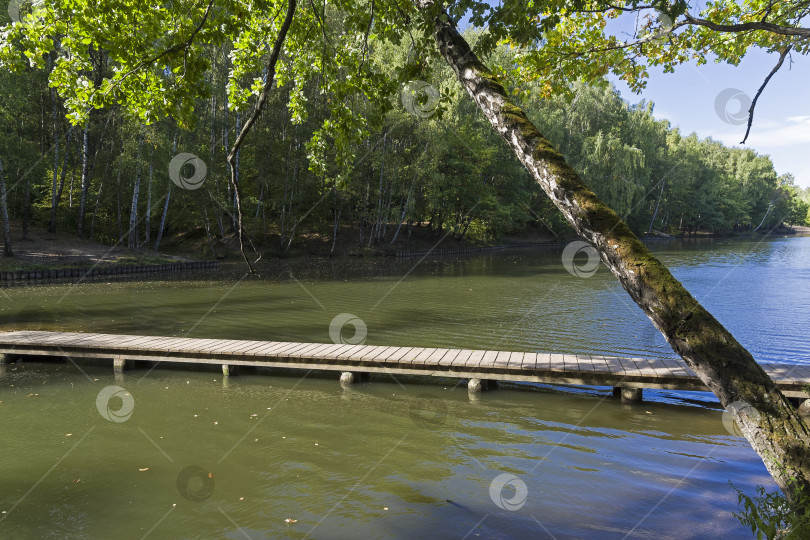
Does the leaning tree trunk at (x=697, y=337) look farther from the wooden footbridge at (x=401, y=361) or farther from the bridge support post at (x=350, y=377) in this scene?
the bridge support post at (x=350, y=377)

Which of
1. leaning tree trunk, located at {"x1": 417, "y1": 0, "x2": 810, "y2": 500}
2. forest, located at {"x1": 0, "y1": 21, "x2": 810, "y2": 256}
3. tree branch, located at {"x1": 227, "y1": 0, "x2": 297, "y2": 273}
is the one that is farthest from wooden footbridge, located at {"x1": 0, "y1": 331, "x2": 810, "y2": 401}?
forest, located at {"x1": 0, "y1": 21, "x2": 810, "y2": 256}

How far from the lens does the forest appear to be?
89.5 feet

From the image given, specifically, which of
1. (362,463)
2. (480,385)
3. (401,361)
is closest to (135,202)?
(401,361)

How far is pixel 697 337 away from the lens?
8.07 ft

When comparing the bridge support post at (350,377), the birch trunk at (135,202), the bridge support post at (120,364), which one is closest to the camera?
the bridge support post at (350,377)

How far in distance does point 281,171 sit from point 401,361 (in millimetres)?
26299

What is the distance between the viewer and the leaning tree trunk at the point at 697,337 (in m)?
2.42

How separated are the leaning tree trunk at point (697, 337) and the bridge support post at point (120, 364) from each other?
877cm

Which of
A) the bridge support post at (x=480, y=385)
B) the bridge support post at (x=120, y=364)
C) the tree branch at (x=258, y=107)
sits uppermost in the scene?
the tree branch at (x=258, y=107)

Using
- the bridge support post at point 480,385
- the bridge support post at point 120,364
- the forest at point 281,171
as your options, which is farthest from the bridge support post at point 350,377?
Result: the forest at point 281,171

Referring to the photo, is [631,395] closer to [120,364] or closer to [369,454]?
[369,454]

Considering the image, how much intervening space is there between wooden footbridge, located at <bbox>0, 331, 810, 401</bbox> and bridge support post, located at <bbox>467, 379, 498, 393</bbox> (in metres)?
0.02

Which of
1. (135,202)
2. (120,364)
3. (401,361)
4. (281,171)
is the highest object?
(281,171)

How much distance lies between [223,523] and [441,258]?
3250 centimetres
